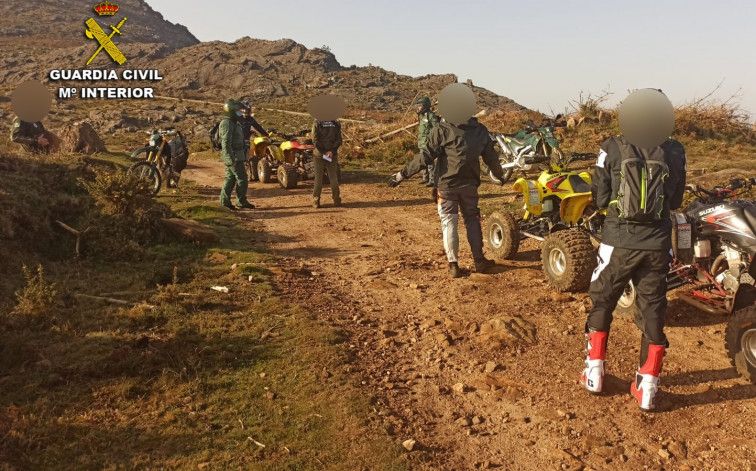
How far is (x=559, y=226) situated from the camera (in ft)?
22.2

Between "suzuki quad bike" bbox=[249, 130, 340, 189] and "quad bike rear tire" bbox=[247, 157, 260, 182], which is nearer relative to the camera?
"suzuki quad bike" bbox=[249, 130, 340, 189]

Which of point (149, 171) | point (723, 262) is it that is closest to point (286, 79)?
point (149, 171)

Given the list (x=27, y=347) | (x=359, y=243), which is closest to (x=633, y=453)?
(x=27, y=347)

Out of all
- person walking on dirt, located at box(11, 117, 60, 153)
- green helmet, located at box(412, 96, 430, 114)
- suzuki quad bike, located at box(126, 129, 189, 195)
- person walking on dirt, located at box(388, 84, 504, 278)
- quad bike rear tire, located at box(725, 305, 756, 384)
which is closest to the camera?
quad bike rear tire, located at box(725, 305, 756, 384)

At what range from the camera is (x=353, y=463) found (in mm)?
3160

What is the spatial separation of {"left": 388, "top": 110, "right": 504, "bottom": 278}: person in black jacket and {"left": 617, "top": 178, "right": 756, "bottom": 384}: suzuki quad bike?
85.4 inches

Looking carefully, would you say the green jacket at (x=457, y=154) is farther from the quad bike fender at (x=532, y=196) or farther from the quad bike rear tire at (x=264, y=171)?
the quad bike rear tire at (x=264, y=171)

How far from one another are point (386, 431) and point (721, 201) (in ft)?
12.6

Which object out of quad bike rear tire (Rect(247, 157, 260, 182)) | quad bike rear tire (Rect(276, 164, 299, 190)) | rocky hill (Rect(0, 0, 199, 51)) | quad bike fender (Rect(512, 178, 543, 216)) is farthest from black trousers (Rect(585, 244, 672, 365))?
rocky hill (Rect(0, 0, 199, 51))

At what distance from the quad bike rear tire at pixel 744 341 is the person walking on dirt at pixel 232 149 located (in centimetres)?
890

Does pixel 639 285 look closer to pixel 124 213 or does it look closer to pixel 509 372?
pixel 509 372

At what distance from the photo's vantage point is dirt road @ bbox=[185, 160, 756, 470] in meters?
3.35

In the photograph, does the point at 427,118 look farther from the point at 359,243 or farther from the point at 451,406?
the point at 451,406

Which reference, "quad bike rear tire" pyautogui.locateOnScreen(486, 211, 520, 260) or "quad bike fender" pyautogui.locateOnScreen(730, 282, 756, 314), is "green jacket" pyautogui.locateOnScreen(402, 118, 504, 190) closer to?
"quad bike rear tire" pyautogui.locateOnScreen(486, 211, 520, 260)
